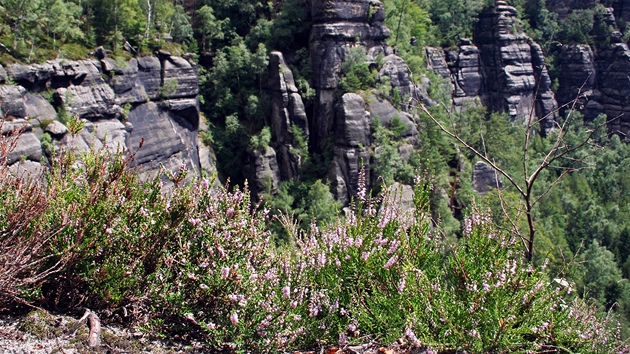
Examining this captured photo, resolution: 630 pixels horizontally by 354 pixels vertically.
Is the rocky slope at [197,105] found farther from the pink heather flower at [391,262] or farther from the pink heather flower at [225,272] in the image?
the pink heather flower at [225,272]

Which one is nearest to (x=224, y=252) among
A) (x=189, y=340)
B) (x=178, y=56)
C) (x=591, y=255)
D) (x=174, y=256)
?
(x=174, y=256)

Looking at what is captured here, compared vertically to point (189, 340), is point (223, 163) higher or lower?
lower

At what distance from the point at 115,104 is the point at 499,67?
46.1 metres

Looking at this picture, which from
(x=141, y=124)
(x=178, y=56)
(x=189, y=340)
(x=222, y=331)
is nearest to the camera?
(x=222, y=331)

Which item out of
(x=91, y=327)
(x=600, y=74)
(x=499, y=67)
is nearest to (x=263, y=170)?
(x=91, y=327)

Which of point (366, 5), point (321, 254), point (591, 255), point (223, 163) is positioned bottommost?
point (591, 255)

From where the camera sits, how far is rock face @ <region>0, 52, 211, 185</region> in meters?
26.9

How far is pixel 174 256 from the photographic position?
4875 mm

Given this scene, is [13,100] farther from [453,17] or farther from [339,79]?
[453,17]

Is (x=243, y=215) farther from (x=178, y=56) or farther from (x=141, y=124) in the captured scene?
(x=178, y=56)

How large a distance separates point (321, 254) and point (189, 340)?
55.9 inches

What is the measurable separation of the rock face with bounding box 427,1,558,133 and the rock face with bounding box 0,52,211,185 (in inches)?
1338

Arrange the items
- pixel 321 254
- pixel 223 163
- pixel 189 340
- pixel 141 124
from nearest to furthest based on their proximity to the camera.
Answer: pixel 189 340, pixel 321 254, pixel 141 124, pixel 223 163

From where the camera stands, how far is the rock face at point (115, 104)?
26859mm
